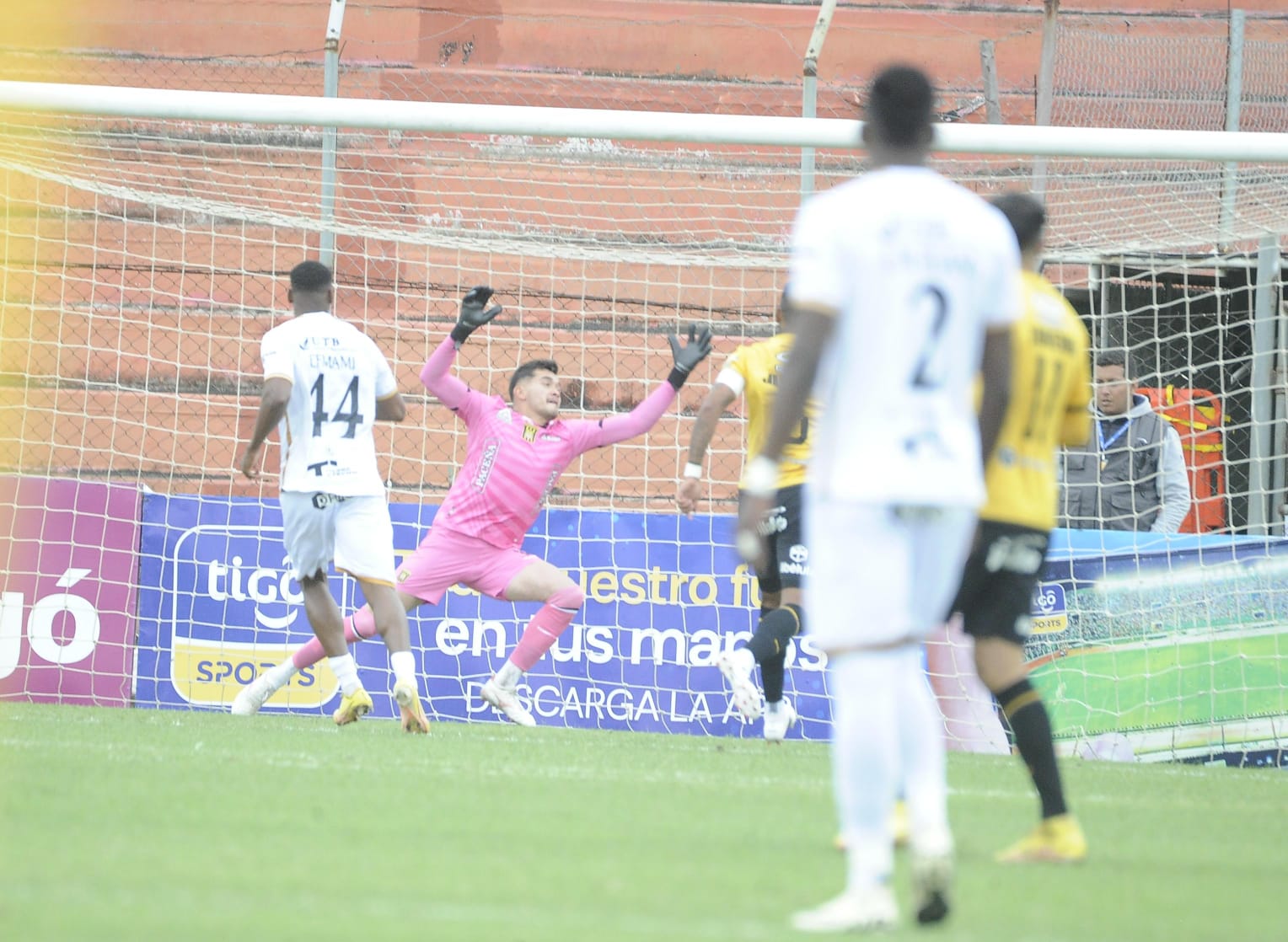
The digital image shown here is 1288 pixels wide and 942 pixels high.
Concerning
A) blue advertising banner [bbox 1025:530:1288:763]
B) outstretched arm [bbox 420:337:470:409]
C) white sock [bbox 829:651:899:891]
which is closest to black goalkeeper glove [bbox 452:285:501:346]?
outstretched arm [bbox 420:337:470:409]

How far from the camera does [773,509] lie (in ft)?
25.2

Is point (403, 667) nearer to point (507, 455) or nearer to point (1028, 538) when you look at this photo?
point (507, 455)

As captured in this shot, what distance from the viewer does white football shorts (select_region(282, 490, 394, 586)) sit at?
7.66 m

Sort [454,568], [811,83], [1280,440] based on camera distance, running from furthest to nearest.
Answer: [811,83] → [1280,440] → [454,568]

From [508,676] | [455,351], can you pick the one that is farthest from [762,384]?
[508,676]

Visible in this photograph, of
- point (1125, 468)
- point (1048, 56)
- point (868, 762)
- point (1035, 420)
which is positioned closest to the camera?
point (868, 762)

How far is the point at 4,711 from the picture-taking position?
328 inches

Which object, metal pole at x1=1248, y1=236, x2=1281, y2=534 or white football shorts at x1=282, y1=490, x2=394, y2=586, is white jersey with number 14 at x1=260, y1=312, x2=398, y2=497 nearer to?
white football shorts at x1=282, y1=490, x2=394, y2=586

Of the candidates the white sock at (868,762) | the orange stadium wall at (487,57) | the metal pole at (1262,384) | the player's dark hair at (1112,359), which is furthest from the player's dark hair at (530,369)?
the white sock at (868,762)

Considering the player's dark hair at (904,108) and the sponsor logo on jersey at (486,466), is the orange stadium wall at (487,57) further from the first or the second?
the player's dark hair at (904,108)

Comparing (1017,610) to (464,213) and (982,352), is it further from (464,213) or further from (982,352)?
(464,213)

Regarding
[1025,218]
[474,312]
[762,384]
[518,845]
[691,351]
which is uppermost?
[474,312]

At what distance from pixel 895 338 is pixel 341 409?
4.84 meters

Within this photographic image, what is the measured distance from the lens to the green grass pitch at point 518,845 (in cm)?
330
